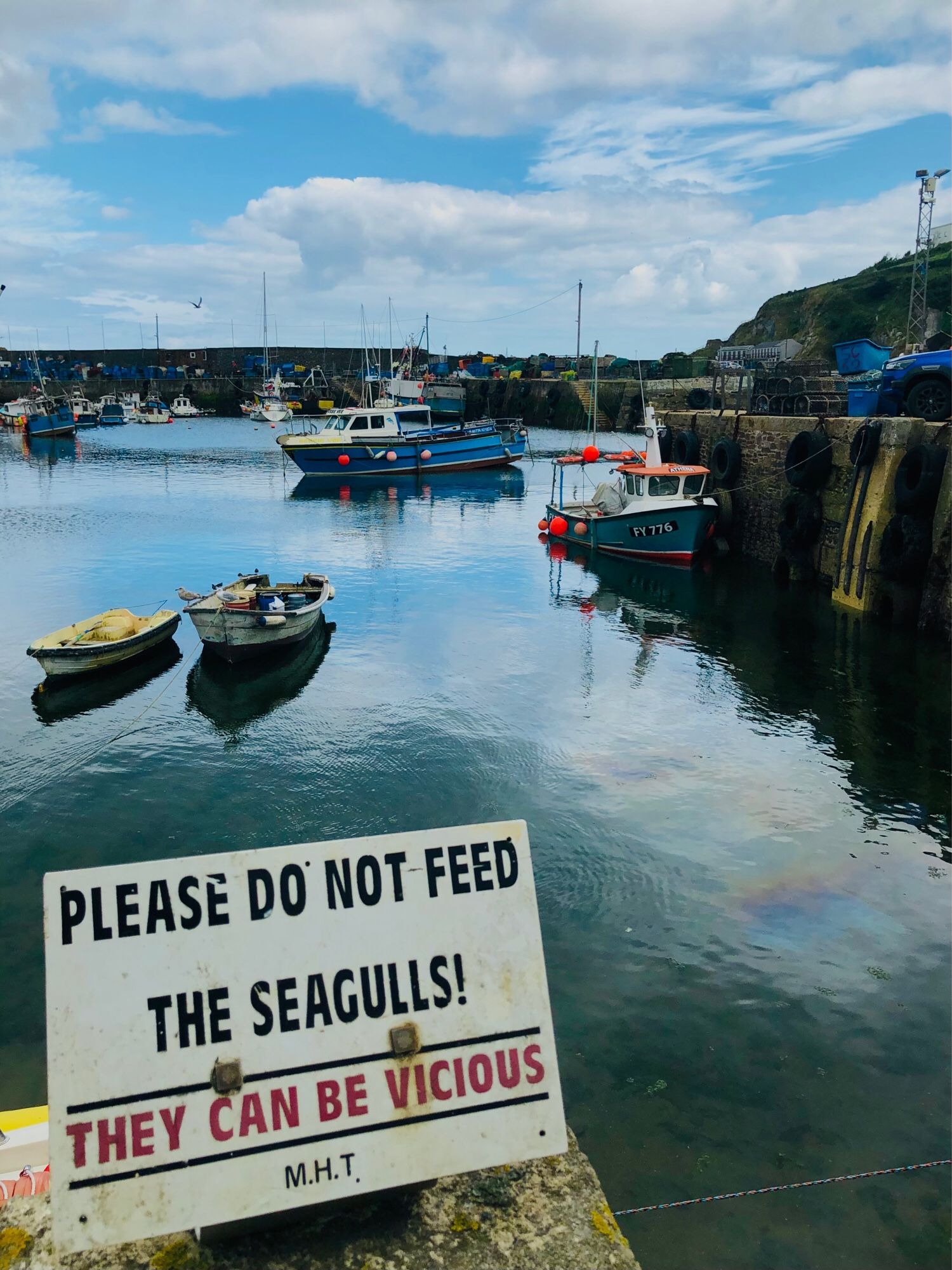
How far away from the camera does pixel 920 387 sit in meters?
22.2

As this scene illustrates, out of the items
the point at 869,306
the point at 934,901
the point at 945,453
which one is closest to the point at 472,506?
the point at 945,453

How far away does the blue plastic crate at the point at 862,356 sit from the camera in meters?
28.0

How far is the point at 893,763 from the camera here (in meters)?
13.9

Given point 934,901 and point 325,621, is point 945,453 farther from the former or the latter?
point 325,621

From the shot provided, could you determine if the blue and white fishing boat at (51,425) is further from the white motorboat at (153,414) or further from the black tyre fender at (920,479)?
the black tyre fender at (920,479)

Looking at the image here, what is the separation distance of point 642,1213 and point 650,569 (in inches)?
970

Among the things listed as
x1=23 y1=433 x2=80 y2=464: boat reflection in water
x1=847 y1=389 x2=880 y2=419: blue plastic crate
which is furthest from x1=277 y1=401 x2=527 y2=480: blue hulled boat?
x1=847 y1=389 x2=880 y2=419: blue plastic crate

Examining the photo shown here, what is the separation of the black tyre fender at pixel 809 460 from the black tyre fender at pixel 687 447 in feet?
27.0

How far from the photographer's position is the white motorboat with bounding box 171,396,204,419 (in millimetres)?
106062

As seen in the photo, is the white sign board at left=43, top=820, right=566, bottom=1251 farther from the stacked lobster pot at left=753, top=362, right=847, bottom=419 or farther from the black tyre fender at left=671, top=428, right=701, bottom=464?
the black tyre fender at left=671, top=428, right=701, bottom=464

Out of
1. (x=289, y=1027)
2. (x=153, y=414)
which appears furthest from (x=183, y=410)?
(x=289, y=1027)

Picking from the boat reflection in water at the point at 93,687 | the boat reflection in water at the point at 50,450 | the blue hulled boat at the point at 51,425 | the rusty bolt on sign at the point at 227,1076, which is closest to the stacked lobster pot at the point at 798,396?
the boat reflection in water at the point at 93,687

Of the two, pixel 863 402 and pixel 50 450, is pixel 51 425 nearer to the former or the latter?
pixel 50 450

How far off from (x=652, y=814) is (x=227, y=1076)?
9.71 m
